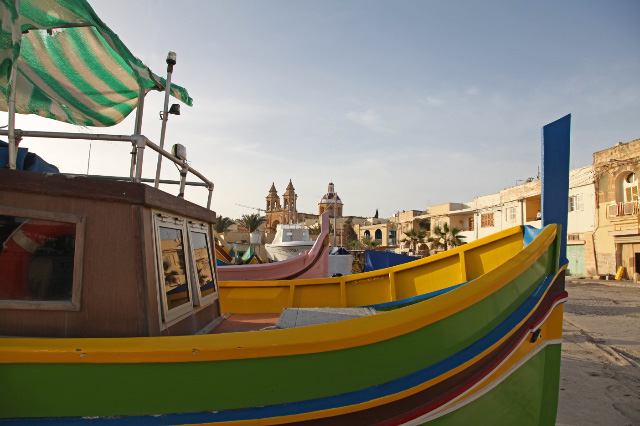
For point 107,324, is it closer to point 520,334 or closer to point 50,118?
point 520,334

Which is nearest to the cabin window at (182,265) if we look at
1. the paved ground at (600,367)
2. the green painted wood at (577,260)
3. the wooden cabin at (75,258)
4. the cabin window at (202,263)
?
the cabin window at (202,263)

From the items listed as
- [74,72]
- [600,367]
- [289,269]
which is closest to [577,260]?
[600,367]

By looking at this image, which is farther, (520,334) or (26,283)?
(520,334)

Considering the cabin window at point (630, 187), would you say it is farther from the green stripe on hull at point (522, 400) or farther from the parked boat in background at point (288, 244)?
the green stripe on hull at point (522, 400)

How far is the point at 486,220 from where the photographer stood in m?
34.3

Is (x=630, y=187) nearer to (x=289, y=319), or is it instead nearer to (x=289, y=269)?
(x=289, y=269)

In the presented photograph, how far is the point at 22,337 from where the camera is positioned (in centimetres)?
230

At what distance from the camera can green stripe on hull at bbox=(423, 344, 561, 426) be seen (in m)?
2.56

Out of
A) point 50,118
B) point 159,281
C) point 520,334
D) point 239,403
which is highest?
point 50,118

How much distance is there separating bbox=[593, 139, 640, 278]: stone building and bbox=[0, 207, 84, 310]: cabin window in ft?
89.4

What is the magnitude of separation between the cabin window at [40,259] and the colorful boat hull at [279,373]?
33 centimetres

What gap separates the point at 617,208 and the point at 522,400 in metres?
25.7

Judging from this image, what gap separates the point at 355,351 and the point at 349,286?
119 inches

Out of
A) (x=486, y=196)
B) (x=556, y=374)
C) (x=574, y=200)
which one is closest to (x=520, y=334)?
(x=556, y=374)
